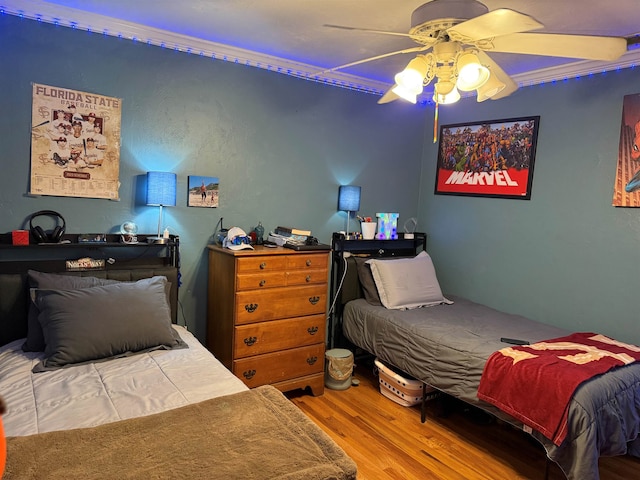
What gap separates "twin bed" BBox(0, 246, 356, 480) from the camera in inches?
53.1

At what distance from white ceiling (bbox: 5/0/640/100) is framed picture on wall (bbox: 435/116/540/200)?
0.42 metres

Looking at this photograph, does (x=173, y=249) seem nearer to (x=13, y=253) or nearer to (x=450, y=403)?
(x=13, y=253)

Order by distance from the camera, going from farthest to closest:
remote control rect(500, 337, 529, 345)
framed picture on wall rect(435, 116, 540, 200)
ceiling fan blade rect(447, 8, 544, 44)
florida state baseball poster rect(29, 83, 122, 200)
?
framed picture on wall rect(435, 116, 540, 200), remote control rect(500, 337, 529, 345), florida state baseball poster rect(29, 83, 122, 200), ceiling fan blade rect(447, 8, 544, 44)

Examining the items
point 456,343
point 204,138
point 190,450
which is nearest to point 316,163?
point 204,138

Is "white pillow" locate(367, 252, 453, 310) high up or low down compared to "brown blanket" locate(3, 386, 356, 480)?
up

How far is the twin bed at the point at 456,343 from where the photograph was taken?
2.14 meters

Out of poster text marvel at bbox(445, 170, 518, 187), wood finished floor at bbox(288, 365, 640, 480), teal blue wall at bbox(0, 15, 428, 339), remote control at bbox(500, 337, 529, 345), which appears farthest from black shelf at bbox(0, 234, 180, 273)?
poster text marvel at bbox(445, 170, 518, 187)

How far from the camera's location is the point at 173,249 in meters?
3.03

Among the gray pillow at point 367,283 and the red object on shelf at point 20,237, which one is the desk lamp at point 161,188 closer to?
the red object on shelf at point 20,237

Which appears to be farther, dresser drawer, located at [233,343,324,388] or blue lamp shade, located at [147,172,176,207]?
dresser drawer, located at [233,343,324,388]

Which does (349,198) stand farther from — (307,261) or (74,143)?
(74,143)

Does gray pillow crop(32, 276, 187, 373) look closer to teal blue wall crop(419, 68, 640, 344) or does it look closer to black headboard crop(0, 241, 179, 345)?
black headboard crop(0, 241, 179, 345)

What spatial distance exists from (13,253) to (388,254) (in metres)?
2.83

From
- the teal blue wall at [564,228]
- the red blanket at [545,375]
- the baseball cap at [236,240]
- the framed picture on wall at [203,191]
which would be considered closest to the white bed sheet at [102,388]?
the baseball cap at [236,240]
